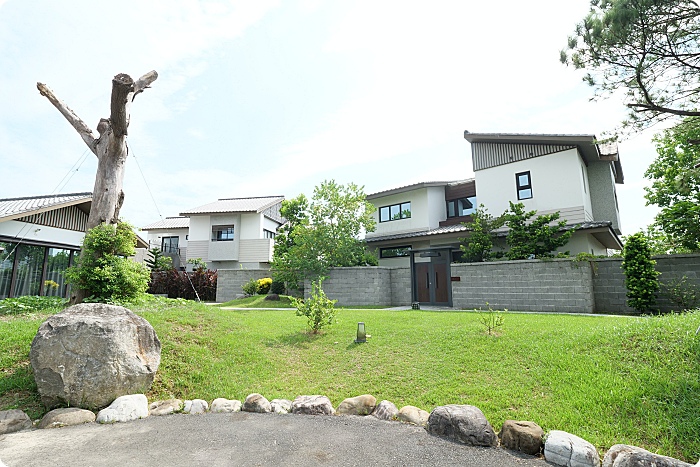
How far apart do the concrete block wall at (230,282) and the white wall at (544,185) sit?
517 inches

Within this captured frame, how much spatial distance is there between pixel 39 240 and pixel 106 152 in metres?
6.77

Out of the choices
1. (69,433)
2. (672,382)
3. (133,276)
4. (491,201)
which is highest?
(491,201)

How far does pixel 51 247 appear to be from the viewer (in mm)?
13875

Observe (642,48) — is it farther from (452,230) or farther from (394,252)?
(394,252)

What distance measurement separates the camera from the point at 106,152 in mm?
9469

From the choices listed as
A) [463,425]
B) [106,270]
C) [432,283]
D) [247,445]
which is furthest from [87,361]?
[432,283]

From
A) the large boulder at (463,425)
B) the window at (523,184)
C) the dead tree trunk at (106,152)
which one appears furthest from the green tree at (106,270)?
the window at (523,184)

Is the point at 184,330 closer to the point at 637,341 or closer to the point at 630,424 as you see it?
the point at 630,424

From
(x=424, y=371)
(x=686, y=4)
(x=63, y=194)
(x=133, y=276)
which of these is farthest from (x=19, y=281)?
(x=686, y=4)

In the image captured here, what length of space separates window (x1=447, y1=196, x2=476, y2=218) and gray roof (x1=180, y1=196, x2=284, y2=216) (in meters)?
13.8

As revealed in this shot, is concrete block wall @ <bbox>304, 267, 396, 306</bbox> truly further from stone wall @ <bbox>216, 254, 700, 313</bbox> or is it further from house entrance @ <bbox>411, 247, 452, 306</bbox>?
house entrance @ <bbox>411, 247, 452, 306</bbox>

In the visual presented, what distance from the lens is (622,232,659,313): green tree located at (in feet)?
33.1

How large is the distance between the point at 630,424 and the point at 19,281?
17540 millimetres

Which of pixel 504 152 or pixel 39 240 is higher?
pixel 504 152
